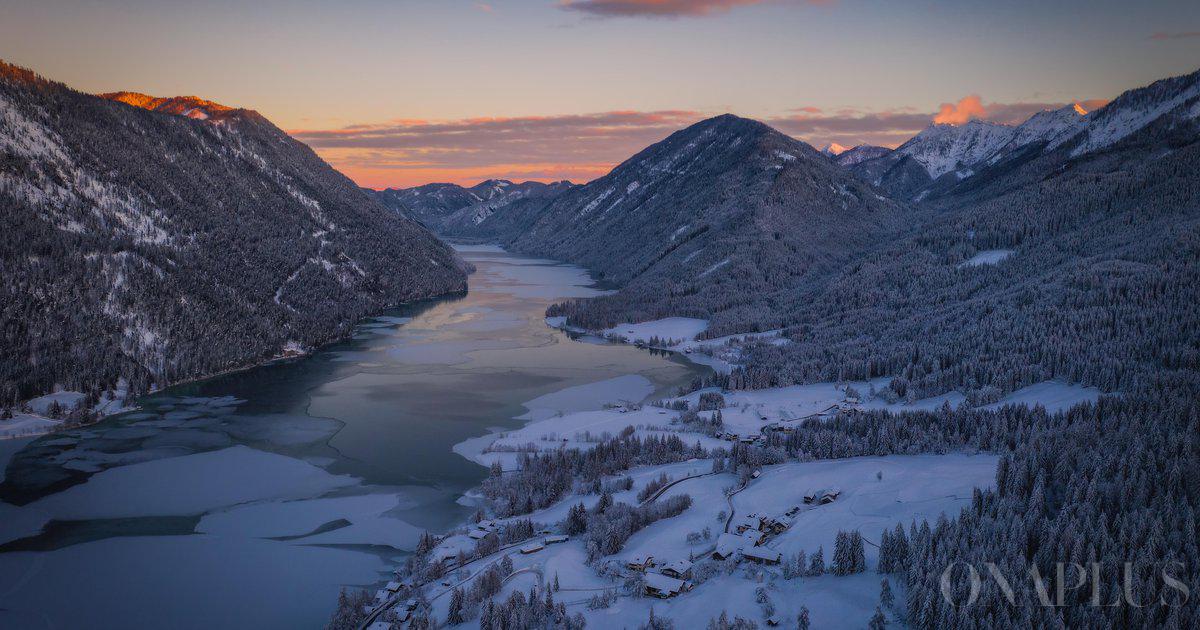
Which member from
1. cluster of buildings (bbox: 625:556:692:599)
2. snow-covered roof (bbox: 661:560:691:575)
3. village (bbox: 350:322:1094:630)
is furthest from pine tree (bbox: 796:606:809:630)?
snow-covered roof (bbox: 661:560:691:575)

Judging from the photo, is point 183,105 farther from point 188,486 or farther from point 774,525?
point 774,525

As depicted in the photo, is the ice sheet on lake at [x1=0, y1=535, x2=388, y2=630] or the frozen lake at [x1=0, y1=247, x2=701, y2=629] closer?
the ice sheet on lake at [x1=0, y1=535, x2=388, y2=630]

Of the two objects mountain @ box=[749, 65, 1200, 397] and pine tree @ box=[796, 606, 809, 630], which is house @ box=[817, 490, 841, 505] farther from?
mountain @ box=[749, 65, 1200, 397]

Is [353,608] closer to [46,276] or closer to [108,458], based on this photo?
[108,458]

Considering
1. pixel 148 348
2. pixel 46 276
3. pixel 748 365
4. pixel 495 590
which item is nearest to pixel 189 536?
pixel 495 590

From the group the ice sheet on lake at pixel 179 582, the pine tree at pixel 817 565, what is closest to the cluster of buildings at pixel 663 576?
the pine tree at pixel 817 565

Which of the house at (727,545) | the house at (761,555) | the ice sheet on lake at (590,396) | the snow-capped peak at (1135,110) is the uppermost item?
the snow-capped peak at (1135,110)

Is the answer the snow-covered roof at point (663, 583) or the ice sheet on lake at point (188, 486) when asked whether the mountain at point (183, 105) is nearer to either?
the ice sheet on lake at point (188, 486)
